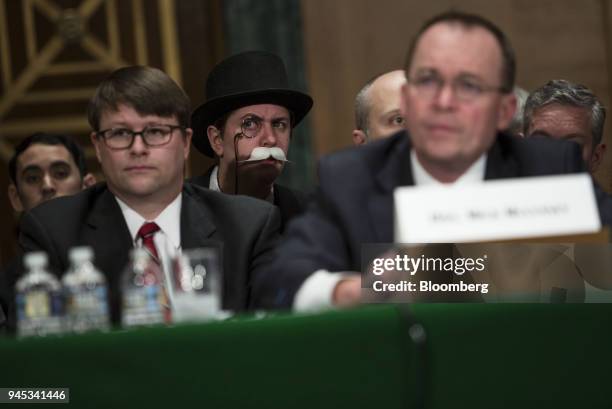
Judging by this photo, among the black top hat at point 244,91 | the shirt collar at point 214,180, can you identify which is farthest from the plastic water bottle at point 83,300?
the black top hat at point 244,91

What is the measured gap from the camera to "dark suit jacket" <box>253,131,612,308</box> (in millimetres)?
1974

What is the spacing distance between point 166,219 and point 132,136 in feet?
0.71

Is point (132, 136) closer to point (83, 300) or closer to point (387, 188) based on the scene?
point (83, 300)

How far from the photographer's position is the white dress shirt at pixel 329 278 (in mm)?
1896

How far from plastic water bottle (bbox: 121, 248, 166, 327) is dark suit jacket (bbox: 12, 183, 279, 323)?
10.9 inches

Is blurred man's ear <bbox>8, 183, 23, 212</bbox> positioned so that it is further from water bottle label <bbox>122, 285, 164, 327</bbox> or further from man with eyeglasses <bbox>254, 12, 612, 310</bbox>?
man with eyeglasses <bbox>254, 12, 612, 310</bbox>

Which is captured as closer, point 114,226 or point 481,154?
point 481,154

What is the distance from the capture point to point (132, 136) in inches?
101

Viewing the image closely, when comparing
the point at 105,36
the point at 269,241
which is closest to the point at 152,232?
the point at 269,241

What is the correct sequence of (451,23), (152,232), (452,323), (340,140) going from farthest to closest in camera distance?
1. (340,140)
2. (152,232)
3. (451,23)
4. (452,323)

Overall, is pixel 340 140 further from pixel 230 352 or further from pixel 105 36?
pixel 230 352

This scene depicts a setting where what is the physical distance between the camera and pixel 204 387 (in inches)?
63.9

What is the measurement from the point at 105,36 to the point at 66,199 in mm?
2896

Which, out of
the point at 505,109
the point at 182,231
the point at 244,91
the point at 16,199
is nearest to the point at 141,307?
the point at 182,231
